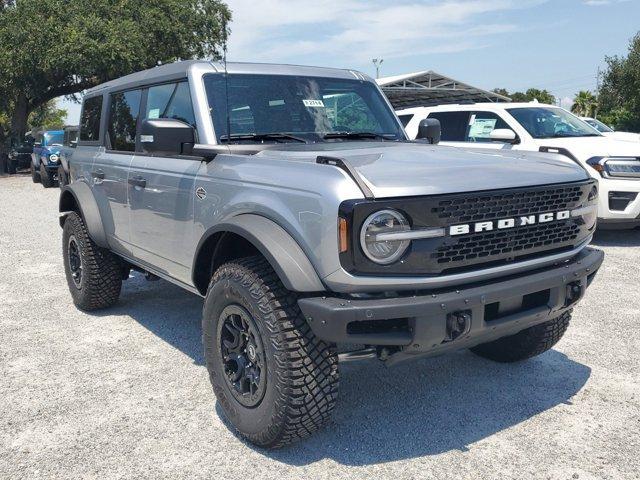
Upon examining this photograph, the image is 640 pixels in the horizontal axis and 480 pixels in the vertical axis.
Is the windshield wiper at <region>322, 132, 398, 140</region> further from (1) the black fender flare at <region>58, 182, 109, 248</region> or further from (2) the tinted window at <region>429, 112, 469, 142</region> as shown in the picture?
(2) the tinted window at <region>429, 112, 469, 142</region>

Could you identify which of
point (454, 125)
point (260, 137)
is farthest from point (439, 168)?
point (454, 125)

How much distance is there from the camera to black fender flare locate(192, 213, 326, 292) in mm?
2697

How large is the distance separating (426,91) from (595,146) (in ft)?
62.1

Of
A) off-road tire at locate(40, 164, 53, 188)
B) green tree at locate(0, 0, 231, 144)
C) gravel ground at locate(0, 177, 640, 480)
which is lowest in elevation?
off-road tire at locate(40, 164, 53, 188)

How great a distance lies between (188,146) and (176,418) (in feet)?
5.07

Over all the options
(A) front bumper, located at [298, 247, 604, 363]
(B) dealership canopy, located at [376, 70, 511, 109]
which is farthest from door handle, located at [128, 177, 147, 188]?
(B) dealership canopy, located at [376, 70, 511, 109]

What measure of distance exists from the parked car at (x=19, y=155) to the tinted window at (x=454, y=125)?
21997mm

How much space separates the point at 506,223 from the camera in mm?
2871

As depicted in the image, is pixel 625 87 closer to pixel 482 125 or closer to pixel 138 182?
pixel 482 125

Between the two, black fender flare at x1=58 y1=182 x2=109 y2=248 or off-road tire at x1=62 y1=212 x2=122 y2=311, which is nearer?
black fender flare at x1=58 y1=182 x2=109 y2=248

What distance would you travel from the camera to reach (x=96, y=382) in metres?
3.97

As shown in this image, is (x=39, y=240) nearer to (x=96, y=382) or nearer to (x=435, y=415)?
(x=96, y=382)

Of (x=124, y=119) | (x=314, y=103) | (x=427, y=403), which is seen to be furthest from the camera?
(x=124, y=119)

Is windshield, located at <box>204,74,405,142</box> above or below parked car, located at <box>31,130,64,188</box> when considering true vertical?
above
